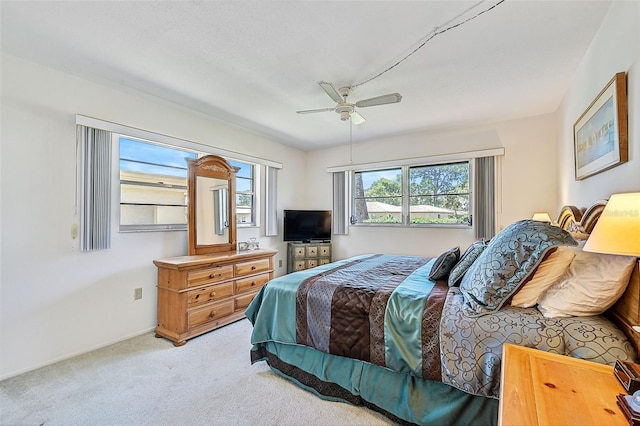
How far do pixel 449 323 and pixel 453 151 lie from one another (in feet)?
10.9

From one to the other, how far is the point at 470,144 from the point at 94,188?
4629 mm

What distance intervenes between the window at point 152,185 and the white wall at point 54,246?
0.19 meters

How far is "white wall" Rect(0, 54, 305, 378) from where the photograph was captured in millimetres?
2273

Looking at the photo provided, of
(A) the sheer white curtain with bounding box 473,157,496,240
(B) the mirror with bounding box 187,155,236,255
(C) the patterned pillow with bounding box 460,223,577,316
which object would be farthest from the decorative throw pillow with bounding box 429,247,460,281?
(B) the mirror with bounding box 187,155,236,255

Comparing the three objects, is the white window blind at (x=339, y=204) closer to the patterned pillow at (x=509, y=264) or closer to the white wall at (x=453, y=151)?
the white wall at (x=453, y=151)

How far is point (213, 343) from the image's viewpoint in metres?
2.81

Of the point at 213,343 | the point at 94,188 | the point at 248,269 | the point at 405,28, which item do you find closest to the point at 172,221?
the point at 94,188

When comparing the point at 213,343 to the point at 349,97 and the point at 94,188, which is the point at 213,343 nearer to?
the point at 94,188

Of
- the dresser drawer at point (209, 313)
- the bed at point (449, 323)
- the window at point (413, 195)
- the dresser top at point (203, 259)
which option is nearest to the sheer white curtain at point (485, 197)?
the window at point (413, 195)

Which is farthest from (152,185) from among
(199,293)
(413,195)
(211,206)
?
(413,195)

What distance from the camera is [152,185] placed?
323 cm

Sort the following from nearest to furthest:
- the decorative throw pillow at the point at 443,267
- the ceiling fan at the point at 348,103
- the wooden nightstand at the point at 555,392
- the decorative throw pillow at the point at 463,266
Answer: the wooden nightstand at the point at 555,392, the decorative throw pillow at the point at 463,266, the decorative throw pillow at the point at 443,267, the ceiling fan at the point at 348,103

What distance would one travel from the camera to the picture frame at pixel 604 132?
64.8 inches

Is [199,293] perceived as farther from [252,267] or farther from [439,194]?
[439,194]
